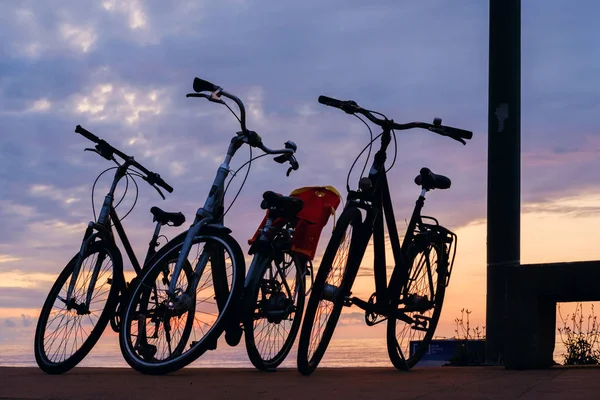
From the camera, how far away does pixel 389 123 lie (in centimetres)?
593

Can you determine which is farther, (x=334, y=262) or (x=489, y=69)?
(x=489, y=69)

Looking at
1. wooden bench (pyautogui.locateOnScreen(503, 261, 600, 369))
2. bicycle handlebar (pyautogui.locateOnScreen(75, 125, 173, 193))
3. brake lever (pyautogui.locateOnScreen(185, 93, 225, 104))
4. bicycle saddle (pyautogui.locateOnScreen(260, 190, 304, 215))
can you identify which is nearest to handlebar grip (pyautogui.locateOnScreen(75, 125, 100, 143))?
bicycle handlebar (pyautogui.locateOnScreen(75, 125, 173, 193))

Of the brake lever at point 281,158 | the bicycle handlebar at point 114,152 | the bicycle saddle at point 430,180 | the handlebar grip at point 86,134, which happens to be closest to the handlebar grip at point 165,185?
the bicycle handlebar at point 114,152

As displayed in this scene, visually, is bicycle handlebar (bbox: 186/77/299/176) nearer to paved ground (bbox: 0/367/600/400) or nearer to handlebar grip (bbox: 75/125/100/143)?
handlebar grip (bbox: 75/125/100/143)

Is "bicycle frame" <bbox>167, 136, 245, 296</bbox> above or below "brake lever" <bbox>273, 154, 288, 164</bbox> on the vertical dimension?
below

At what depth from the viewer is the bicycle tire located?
5781 mm

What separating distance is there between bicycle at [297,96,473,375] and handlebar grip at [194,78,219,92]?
72cm

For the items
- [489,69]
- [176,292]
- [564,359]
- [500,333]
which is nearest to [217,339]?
[176,292]

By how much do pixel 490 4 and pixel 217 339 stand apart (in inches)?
165

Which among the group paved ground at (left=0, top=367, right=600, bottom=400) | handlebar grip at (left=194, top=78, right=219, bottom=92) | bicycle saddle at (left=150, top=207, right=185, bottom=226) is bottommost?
paved ground at (left=0, top=367, right=600, bottom=400)

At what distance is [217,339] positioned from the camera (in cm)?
534

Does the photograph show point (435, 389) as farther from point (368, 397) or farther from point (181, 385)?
point (181, 385)

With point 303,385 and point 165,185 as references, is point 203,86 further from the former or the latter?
point 303,385

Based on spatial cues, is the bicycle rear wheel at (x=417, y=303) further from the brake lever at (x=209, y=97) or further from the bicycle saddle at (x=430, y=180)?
the brake lever at (x=209, y=97)
